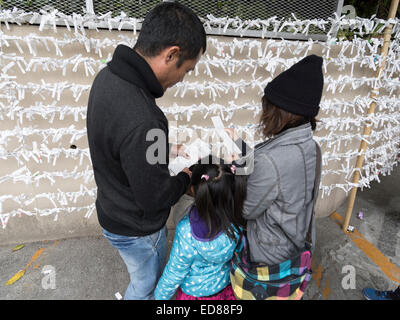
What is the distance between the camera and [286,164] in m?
1.28

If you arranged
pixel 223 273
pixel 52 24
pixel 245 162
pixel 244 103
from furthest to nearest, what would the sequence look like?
pixel 244 103 → pixel 52 24 → pixel 223 273 → pixel 245 162

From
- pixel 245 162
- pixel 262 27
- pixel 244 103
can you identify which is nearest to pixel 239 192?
pixel 245 162

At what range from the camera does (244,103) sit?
2631mm

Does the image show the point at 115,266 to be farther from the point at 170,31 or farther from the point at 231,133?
the point at 170,31

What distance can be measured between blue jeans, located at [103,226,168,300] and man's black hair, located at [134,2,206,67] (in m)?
1.03

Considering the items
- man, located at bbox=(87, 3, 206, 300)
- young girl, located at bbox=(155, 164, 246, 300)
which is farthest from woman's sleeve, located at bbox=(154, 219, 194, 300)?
man, located at bbox=(87, 3, 206, 300)

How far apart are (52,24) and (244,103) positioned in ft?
5.77

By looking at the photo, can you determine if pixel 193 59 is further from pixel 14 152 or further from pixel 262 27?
pixel 14 152

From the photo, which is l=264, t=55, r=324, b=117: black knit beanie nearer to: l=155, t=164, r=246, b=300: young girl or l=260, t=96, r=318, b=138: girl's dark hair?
l=260, t=96, r=318, b=138: girl's dark hair

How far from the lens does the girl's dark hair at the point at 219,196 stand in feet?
4.74

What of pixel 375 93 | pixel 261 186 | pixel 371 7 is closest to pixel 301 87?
pixel 261 186

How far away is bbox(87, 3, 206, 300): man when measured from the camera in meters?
1.11

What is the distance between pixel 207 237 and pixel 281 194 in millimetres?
501

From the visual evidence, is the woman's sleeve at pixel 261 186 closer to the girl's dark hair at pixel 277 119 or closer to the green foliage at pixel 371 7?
the girl's dark hair at pixel 277 119
